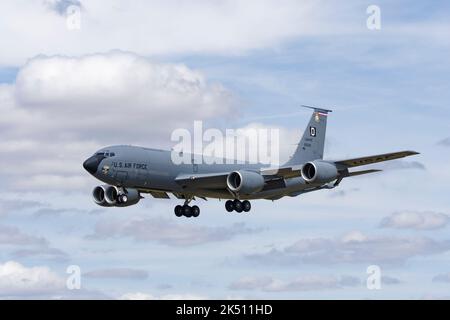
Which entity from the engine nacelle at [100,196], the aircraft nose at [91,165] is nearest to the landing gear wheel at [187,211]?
the engine nacelle at [100,196]

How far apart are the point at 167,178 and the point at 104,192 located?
6685 millimetres

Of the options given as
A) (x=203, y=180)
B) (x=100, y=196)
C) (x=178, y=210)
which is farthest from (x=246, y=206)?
(x=100, y=196)

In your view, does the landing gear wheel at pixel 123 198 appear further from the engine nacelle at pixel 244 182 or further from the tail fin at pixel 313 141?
the tail fin at pixel 313 141

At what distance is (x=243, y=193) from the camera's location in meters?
73.9

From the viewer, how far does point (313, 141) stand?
86625 mm

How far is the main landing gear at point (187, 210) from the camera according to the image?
7856 centimetres

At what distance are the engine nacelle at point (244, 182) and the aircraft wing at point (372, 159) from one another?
6470 mm

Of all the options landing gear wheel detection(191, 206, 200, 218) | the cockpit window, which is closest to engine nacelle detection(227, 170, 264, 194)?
landing gear wheel detection(191, 206, 200, 218)

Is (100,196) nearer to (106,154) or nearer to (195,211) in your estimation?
(106,154)

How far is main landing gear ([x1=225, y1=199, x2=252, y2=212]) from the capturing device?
7675 centimetres

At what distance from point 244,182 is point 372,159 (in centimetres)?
1030
